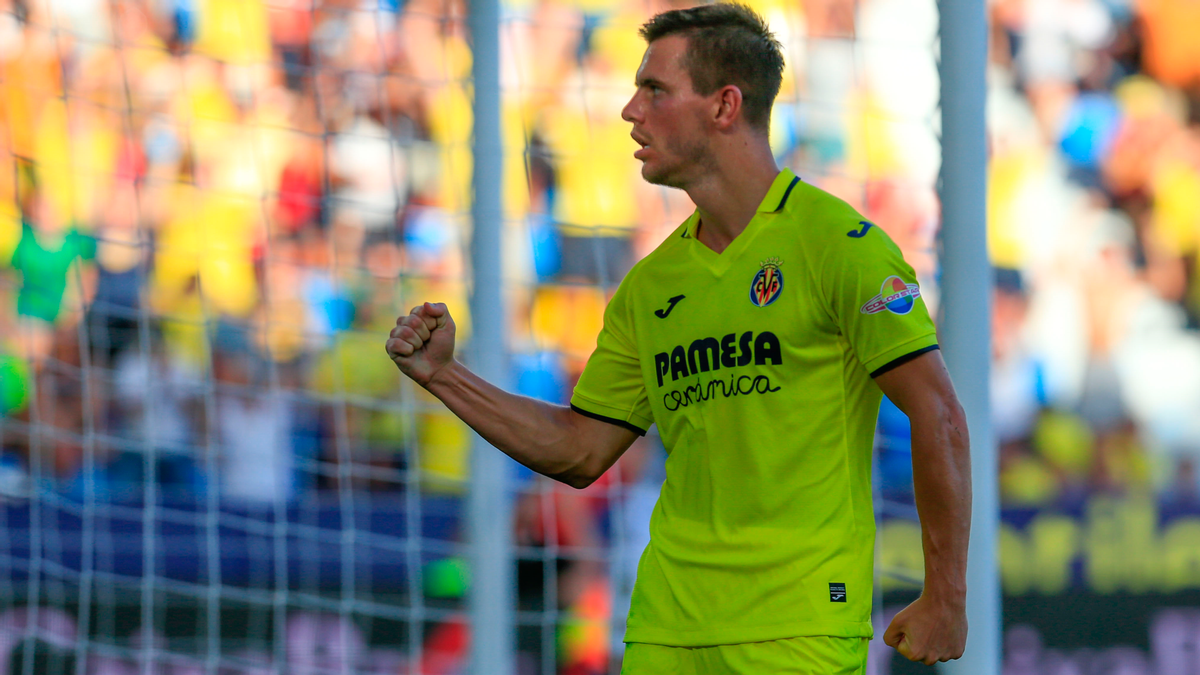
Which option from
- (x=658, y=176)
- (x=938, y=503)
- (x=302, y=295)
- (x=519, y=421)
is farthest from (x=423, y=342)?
→ (x=302, y=295)

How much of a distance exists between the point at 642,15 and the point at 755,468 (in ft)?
13.3

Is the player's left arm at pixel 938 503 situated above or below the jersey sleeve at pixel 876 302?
below

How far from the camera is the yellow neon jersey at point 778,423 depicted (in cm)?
170

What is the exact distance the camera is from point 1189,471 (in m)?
7.00

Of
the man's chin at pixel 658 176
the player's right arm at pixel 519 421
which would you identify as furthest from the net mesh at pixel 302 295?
the man's chin at pixel 658 176

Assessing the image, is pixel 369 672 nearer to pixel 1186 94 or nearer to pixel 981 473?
pixel 981 473

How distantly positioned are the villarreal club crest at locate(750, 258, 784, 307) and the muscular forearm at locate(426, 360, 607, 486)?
0.44m

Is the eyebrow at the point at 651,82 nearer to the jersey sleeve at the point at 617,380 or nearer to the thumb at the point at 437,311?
the jersey sleeve at the point at 617,380

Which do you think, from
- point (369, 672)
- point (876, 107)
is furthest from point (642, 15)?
point (369, 672)

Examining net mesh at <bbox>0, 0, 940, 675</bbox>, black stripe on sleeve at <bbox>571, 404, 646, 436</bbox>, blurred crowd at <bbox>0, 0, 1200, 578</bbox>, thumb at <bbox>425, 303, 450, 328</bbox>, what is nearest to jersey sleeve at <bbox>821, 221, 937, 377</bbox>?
black stripe on sleeve at <bbox>571, 404, 646, 436</bbox>

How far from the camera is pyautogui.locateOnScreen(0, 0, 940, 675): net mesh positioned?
5070 millimetres

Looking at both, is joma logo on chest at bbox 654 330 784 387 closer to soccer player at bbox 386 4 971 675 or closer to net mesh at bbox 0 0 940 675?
soccer player at bbox 386 4 971 675

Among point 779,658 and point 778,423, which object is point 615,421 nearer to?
point 778,423

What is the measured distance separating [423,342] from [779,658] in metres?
0.76
